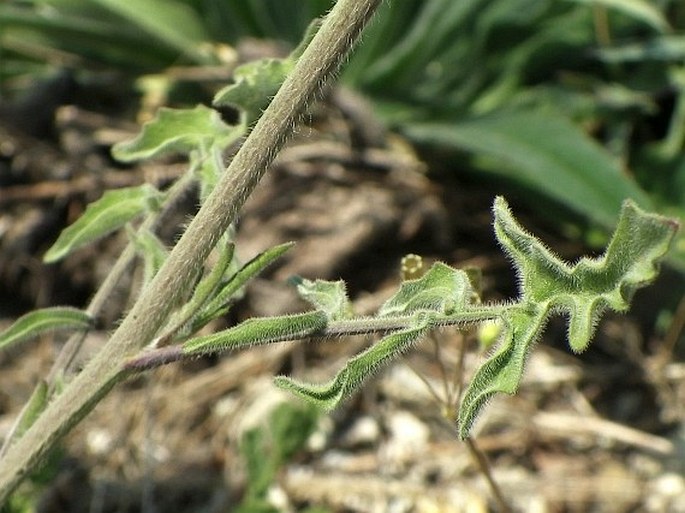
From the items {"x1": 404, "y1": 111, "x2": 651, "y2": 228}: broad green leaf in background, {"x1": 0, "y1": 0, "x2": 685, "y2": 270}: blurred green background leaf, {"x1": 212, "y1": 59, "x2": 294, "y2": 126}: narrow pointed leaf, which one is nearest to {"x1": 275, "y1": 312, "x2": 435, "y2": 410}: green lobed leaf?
{"x1": 212, "y1": 59, "x2": 294, "y2": 126}: narrow pointed leaf

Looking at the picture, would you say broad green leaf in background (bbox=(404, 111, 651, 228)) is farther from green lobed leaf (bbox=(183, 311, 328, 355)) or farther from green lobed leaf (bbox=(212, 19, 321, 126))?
green lobed leaf (bbox=(183, 311, 328, 355))

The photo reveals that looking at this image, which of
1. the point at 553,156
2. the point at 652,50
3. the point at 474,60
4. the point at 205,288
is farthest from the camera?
the point at 474,60

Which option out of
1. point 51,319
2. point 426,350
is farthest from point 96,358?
point 426,350

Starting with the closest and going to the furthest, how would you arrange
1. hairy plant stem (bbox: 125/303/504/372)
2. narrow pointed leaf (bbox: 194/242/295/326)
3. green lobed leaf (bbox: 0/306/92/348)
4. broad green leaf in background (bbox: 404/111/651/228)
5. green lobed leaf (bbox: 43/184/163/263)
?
hairy plant stem (bbox: 125/303/504/372), narrow pointed leaf (bbox: 194/242/295/326), green lobed leaf (bbox: 0/306/92/348), green lobed leaf (bbox: 43/184/163/263), broad green leaf in background (bbox: 404/111/651/228)

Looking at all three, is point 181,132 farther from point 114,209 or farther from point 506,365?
point 506,365

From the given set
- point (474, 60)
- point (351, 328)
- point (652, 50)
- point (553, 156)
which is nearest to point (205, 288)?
point (351, 328)

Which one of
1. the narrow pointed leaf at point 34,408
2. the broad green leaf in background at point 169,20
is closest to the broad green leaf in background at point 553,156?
the broad green leaf in background at point 169,20

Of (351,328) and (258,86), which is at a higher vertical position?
(258,86)

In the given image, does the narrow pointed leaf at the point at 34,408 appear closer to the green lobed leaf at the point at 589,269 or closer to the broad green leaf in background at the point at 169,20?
the green lobed leaf at the point at 589,269
